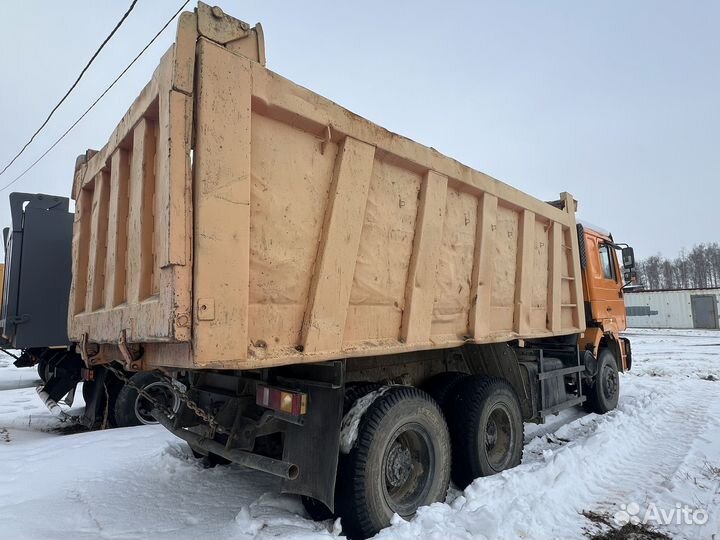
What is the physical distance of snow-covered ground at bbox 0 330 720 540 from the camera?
10.1ft

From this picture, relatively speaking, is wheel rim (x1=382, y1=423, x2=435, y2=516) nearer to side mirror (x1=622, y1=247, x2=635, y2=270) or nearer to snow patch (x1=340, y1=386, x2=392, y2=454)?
snow patch (x1=340, y1=386, x2=392, y2=454)

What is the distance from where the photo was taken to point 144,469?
4172 millimetres

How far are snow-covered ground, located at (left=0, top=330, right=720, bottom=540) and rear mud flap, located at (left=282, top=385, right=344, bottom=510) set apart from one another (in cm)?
28

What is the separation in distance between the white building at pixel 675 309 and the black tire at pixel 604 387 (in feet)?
93.7

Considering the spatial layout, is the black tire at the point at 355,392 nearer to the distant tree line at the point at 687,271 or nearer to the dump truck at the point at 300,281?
the dump truck at the point at 300,281

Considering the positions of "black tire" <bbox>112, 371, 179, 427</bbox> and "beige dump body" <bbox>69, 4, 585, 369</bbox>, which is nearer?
"beige dump body" <bbox>69, 4, 585, 369</bbox>

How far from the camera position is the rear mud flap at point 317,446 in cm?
297

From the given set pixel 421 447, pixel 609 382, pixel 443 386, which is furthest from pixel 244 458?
pixel 609 382

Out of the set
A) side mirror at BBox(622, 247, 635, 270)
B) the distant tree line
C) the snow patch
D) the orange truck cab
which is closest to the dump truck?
the snow patch

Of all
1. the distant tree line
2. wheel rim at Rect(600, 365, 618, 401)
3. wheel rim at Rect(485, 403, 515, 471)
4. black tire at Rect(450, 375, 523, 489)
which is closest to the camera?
black tire at Rect(450, 375, 523, 489)

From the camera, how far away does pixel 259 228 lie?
2545 mm

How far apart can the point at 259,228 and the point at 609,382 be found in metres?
6.84

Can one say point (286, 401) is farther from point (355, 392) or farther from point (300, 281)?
point (300, 281)

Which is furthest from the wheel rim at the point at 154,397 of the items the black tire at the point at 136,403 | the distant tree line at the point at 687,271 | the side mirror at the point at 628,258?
the distant tree line at the point at 687,271
